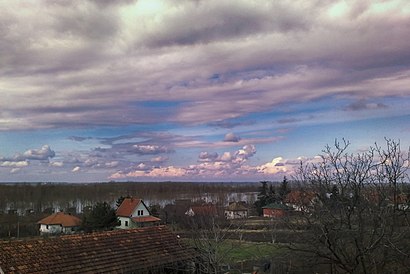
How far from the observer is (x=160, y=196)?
11262 cm

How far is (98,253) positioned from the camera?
16.3m

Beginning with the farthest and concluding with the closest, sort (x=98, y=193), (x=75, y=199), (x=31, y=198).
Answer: (x=98, y=193) < (x=75, y=199) < (x=31, y=198)

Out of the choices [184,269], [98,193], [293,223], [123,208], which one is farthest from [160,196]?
[293,223]

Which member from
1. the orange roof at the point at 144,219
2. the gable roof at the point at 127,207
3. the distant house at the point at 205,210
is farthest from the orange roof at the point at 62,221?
the distant house at the point at 205,210

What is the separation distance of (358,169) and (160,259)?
1053cm

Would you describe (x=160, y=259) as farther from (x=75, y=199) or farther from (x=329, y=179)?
(x=75, y=199)

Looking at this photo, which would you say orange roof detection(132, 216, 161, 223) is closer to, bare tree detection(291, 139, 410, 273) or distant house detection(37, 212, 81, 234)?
distant house detection(37, 212, 81, 234)

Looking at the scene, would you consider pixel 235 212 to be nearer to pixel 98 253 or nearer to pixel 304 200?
pixel 98 253

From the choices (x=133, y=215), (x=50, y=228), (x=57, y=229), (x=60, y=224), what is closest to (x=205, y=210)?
(x=133, y=215)

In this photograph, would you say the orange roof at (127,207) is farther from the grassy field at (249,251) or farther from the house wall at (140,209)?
the grassy field at (249,251)

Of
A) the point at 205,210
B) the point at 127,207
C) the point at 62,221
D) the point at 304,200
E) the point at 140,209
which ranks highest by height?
the point at 304,200

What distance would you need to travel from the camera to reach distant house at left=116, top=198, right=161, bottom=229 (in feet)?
186

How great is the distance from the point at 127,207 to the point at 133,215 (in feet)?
6.35

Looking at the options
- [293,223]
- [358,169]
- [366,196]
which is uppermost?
[358,169]
